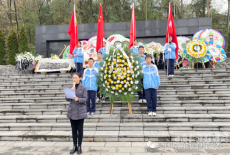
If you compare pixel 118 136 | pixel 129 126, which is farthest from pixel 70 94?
pixel 129 126

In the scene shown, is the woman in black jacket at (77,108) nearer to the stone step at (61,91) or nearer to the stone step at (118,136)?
the stone step at (118,136)

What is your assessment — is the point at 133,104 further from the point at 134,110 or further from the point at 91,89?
the point at 91,89

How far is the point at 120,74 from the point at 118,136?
4.93 feet

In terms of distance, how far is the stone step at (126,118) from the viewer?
468cm

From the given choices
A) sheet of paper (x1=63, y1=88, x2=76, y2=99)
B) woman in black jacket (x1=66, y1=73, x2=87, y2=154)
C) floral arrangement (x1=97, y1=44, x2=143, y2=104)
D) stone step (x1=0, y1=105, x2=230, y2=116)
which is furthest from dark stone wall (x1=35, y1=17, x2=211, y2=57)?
sheet of paper (x1=63, y1=88, x2=76, y2=99)

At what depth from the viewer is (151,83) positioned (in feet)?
15.5

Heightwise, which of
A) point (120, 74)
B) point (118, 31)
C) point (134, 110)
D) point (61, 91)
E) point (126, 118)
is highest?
point (118, 31)

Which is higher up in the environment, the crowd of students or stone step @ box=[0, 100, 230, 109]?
the crowd of students

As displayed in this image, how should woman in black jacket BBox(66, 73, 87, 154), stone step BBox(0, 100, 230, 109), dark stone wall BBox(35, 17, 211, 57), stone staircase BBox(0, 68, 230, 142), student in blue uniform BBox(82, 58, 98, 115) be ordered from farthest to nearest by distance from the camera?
dark stone wall BBox(35, 17, 211, 57) → stone step BBox(0, 100, 230, 109) → student in blue uniform BBox(82, 58, 98, 115) → stone staircase BBox(0, 68, 230, 142) → woman in black jacket BBox(66, 73, 87, 154)

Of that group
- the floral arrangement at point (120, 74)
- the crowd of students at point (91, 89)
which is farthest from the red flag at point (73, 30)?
the floral arrangement at point (120, 74)

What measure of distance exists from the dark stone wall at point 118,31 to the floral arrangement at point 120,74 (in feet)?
29.9

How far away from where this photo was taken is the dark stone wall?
12.9 m

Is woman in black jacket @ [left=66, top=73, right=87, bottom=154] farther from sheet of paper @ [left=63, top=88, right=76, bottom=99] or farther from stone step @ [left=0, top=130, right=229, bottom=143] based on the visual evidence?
stone step @ [left=0, top=130, right=229, bottom=143]

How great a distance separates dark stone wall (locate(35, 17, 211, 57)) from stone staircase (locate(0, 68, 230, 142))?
6.64 meters
